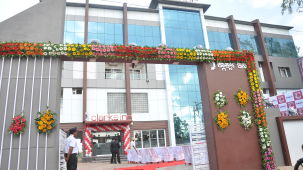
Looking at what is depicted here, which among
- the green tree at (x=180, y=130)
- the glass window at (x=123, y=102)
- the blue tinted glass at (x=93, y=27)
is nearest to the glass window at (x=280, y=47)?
the green tree at (x=180, y=130)

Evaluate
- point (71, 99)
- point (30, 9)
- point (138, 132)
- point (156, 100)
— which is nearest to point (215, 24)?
point (156, 100)

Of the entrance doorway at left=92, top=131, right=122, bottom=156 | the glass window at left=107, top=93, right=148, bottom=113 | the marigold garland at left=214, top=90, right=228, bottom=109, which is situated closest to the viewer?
the marigold garland at left=214, top=90, right=228, bottom=109

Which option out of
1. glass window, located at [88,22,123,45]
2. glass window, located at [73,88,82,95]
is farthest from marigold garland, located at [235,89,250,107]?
glass window, located at [88,22,123,45]

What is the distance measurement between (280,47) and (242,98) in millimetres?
23752

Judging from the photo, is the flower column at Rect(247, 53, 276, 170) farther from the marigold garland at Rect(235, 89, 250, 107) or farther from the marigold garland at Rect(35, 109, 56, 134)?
the marigold garland at Rect(35, 109, 56, 134)

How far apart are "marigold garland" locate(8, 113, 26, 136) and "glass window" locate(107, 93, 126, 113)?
14252 mm

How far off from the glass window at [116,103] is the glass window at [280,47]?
1838 cm

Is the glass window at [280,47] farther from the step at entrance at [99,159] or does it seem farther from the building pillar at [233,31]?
the step at entrance at [99,159]

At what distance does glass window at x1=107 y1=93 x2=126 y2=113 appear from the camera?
20.8m

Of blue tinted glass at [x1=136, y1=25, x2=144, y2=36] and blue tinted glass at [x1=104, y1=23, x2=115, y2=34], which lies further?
blue tinted glass at [x1=136, y1=25, x2=144, y2=36]

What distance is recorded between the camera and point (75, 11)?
2238cm

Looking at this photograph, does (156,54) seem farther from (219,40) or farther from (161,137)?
(219,40)

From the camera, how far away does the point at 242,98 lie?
865cm

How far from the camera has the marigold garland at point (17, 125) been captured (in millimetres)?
6297
